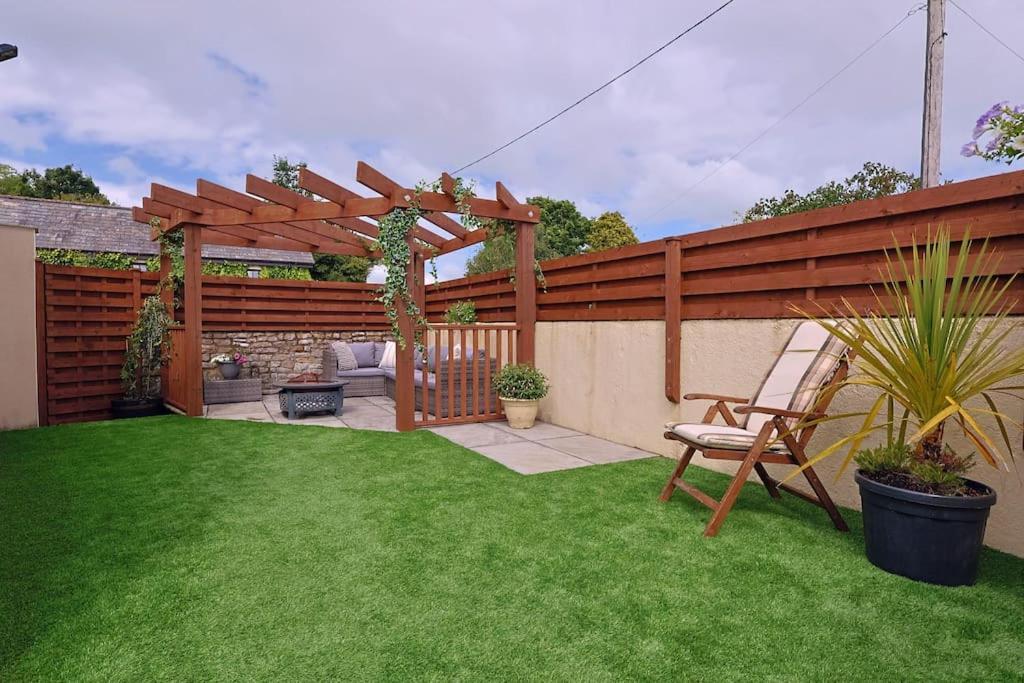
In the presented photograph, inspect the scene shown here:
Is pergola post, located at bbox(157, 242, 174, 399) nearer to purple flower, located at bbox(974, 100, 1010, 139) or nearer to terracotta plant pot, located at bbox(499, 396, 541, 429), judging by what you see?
terracotta plant pot, located at bbox(499, 396, 541, 429)

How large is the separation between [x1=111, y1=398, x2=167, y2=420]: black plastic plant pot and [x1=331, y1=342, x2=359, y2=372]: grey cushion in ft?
7.86

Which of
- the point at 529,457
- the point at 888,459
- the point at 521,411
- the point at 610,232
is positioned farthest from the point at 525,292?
the point at 610,232

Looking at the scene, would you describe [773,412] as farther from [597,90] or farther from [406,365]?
[597,90]

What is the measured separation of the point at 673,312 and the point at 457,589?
2.75 meters

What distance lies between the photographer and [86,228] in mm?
15656

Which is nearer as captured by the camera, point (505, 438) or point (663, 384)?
→ point (663, 384)

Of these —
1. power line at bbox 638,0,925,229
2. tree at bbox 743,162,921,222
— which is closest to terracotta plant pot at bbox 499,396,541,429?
power line at bbox 638,0,925,229

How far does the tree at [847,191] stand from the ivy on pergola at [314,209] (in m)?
11.3

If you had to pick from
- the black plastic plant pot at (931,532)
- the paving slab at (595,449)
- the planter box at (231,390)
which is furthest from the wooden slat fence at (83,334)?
the black plastic plant pot at (931,532)

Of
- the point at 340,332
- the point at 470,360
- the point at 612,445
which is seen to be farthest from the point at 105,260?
the point at 612,445

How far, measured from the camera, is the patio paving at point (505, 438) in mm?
4031

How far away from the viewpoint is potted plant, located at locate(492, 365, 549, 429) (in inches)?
208

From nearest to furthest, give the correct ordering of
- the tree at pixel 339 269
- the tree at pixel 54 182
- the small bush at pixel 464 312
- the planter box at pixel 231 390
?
1. the small bush at pixel 464 312
2. the planter box at pixel 231 390
3. the tree at pixel 339 269
4. the tree at pixel 54 182

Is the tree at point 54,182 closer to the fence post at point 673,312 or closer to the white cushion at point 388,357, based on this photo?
the white cushion at point 388,357
